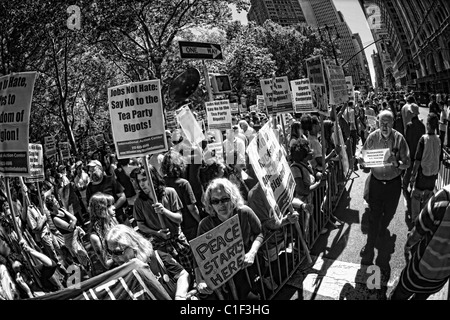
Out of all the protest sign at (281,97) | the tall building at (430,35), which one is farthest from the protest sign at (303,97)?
the tall building at (430,35)

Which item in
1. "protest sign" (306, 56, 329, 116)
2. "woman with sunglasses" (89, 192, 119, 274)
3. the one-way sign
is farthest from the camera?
the one-way sign

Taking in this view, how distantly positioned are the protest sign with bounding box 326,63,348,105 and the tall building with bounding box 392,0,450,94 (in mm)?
25570

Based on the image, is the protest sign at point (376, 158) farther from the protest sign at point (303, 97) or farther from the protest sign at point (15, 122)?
the protest sign at point (15, 122)

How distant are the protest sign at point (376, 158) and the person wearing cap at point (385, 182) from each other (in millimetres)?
27

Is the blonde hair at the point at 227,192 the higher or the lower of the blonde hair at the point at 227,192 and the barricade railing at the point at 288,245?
the higher

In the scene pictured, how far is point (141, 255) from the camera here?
2836 millimetres

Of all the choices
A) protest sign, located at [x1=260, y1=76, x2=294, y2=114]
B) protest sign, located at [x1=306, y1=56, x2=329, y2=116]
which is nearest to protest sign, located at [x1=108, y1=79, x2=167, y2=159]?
protest sign, located at [x1=306, y1=56, x2=329, y2=116]

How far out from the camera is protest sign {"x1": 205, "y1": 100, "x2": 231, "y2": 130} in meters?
7.71

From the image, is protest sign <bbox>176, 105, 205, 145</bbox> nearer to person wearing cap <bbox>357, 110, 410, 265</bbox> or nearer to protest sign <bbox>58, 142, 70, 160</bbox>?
person wearing cap <bbox>357, 110, 410, 265</bbox>

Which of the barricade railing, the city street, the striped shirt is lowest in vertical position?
the city street

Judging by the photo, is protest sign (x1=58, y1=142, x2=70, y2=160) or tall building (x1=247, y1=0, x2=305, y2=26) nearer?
protest sign (x1=58, y1=142, x2=70, y2=160)

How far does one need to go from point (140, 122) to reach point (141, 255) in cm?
145

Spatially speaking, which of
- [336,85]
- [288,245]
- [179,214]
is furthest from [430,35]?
[179,214]

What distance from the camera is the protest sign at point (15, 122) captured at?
3.61 m
